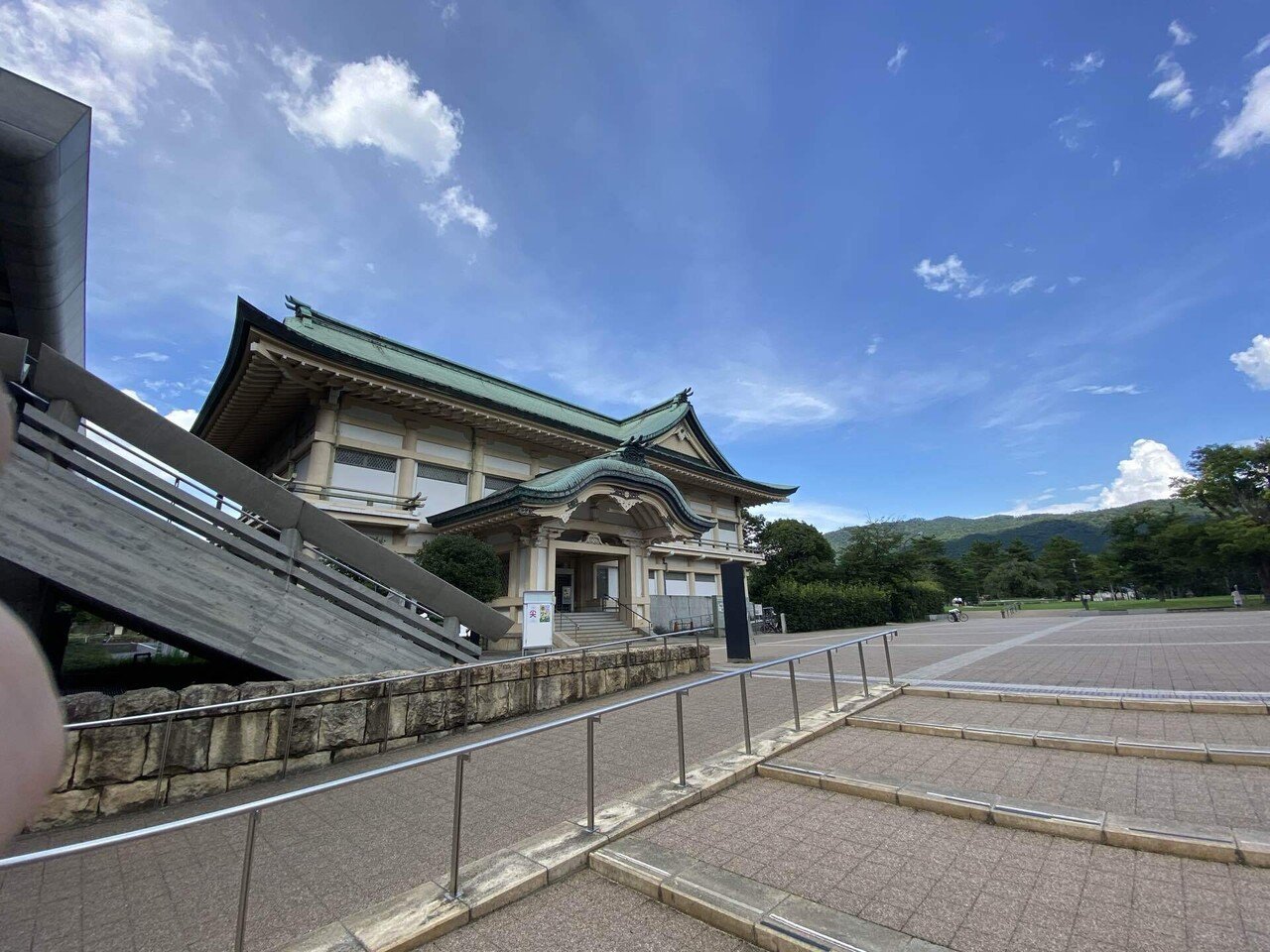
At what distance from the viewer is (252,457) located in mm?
21656

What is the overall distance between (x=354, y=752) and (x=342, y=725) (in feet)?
1.10

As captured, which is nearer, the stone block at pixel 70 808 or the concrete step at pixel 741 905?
the concrete step at pixel 741 905

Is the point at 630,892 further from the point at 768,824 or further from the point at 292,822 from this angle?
the point at 292,822

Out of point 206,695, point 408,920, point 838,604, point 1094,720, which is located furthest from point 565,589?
point 408,920

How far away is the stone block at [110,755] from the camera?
466cm

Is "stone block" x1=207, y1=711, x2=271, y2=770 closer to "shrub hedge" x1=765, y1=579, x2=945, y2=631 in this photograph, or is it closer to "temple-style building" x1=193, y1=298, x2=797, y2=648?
"temple-style building" x1=193, y1=298, x2=797, y2=648

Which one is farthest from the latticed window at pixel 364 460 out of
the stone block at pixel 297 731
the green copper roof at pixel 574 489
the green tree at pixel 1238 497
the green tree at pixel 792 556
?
the green tree at pixel 1238 497

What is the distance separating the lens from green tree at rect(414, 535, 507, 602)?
1156cm

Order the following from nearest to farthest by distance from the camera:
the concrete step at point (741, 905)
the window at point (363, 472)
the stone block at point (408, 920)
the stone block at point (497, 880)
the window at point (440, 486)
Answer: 1. the concrete step at point (741, 905)
2. the stone block at point (408, 920)
3. the stone block at point (497, 880)
4. the window at point (363, 472)
5. the window at point (440, 486)

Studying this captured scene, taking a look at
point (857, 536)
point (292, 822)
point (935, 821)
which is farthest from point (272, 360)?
point (857, 536)

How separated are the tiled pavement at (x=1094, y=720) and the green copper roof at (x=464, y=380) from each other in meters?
14.4

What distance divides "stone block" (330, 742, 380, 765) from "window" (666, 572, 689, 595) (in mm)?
18246

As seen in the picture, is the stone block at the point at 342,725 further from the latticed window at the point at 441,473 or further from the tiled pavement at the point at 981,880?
the latticed window at the point at 441,473

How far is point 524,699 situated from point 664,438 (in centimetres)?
1894
